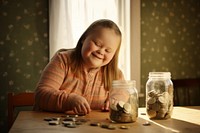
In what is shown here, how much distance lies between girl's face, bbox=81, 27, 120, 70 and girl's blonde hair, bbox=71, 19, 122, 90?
0.03 metres

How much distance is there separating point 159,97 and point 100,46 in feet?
1.11

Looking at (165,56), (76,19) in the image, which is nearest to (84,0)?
(76,19)

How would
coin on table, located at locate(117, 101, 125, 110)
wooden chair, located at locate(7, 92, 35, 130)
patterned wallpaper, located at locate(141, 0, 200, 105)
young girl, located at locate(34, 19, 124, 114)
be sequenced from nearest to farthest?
1. coin on table, located at locate(117, 101, 125, 110)
2. young girl, located at locate(34, 19, 124, 114)
3. wooden chair, located at locate(7, 92, 35, 130)
4. patterned wallpaper, located at locate(141, 0, 200, 105)

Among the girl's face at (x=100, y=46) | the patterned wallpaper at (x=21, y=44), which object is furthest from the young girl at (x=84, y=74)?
the patterned wallpaper at (x=21, y=44)

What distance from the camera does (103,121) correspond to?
44.9 inches

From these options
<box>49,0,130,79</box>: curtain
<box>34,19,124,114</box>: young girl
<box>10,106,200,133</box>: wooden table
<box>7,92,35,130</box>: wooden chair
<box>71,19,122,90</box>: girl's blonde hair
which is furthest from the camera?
<box>49,0,130,79</box>: curtain

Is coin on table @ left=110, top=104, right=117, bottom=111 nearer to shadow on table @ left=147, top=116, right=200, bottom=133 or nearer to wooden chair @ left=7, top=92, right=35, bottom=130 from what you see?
shadow on table @ left=147, top=116, right=200, bottom=133

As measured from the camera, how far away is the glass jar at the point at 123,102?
3.56 feet

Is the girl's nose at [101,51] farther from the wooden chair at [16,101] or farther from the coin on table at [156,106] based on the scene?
the wooden chair at [16,101]

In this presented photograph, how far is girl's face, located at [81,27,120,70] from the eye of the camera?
134 centimetres

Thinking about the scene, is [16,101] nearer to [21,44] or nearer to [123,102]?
[123,102]

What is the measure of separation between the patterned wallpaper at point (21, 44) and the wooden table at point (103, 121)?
5.92ft

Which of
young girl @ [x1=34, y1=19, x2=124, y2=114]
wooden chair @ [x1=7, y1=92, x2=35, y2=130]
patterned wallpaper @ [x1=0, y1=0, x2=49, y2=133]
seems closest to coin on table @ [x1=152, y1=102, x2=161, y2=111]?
young girl @ [x1=34, y1=19, x2=124, y2=114]

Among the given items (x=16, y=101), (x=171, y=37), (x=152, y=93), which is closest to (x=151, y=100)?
(x=152, y=93)
